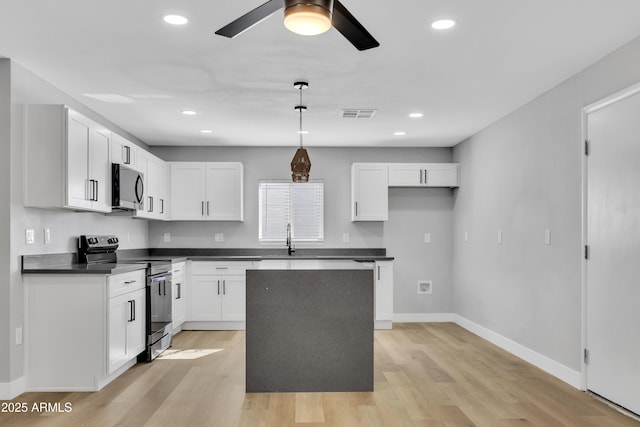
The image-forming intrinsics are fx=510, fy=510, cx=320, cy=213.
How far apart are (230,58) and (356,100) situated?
1495mm

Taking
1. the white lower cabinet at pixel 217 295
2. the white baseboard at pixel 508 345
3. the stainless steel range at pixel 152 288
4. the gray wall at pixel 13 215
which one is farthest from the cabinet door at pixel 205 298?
the gray wall at pixel 13 215

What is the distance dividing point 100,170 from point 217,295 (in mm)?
2514

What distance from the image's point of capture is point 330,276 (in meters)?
3.85

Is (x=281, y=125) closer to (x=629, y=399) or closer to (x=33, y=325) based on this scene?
(x=33, y=325)

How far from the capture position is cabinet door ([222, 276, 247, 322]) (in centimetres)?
643

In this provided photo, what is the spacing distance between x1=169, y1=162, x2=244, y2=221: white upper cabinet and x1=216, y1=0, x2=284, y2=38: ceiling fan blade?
15.6ft

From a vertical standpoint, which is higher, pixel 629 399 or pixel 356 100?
pixel 356 100

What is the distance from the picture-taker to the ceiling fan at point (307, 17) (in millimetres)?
1885

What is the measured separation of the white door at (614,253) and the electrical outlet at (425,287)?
3357mm

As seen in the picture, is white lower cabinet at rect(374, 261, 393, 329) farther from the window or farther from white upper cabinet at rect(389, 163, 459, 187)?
white upper cabinet at rect(389, 163, 459, 187)

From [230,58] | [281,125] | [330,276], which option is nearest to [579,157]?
[330,276]

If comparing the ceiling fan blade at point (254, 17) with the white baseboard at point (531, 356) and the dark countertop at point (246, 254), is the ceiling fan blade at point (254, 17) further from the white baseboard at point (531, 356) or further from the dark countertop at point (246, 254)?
the dark countertop at point (246, 254)

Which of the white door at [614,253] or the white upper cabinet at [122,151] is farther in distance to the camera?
the white upper cabinet at [122,151]

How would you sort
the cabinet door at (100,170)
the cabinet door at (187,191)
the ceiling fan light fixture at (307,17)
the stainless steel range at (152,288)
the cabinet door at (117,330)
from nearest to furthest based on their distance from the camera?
the ceiling fan light fixture at (307,17) → the cabinet door at (117,330) → the cabinet door at (100,170) → the stainless steel range at (152,288) → the cabinet door at (187,191)
